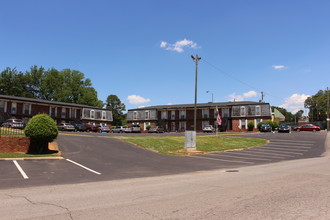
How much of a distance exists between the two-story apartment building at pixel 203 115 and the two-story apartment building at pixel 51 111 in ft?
32.6

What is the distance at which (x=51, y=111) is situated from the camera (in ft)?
190

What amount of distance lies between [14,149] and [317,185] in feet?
52.1

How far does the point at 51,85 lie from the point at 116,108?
25469mm

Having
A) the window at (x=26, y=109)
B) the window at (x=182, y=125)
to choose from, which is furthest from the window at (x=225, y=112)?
the window at (x=26, y=109)

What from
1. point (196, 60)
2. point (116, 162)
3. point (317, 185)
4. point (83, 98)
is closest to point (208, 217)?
point (317, 185)

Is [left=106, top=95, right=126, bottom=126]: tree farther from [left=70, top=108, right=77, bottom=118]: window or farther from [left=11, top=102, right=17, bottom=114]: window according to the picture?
[left=11, top=102, right=17, bottom=114]: window

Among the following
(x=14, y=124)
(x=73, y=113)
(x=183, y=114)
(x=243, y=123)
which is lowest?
(x=14, y=124)

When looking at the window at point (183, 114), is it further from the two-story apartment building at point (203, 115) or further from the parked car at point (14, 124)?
the parked car at point (14, 124)

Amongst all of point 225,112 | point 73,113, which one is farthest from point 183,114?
point 73,113

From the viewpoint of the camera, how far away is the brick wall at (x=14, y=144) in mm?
16047

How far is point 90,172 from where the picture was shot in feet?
38.4

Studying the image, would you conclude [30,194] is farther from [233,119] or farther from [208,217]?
[233,119]

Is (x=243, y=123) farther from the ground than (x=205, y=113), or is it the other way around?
(x=205, y=113)

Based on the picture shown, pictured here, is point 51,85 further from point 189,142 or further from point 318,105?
point 318,105
